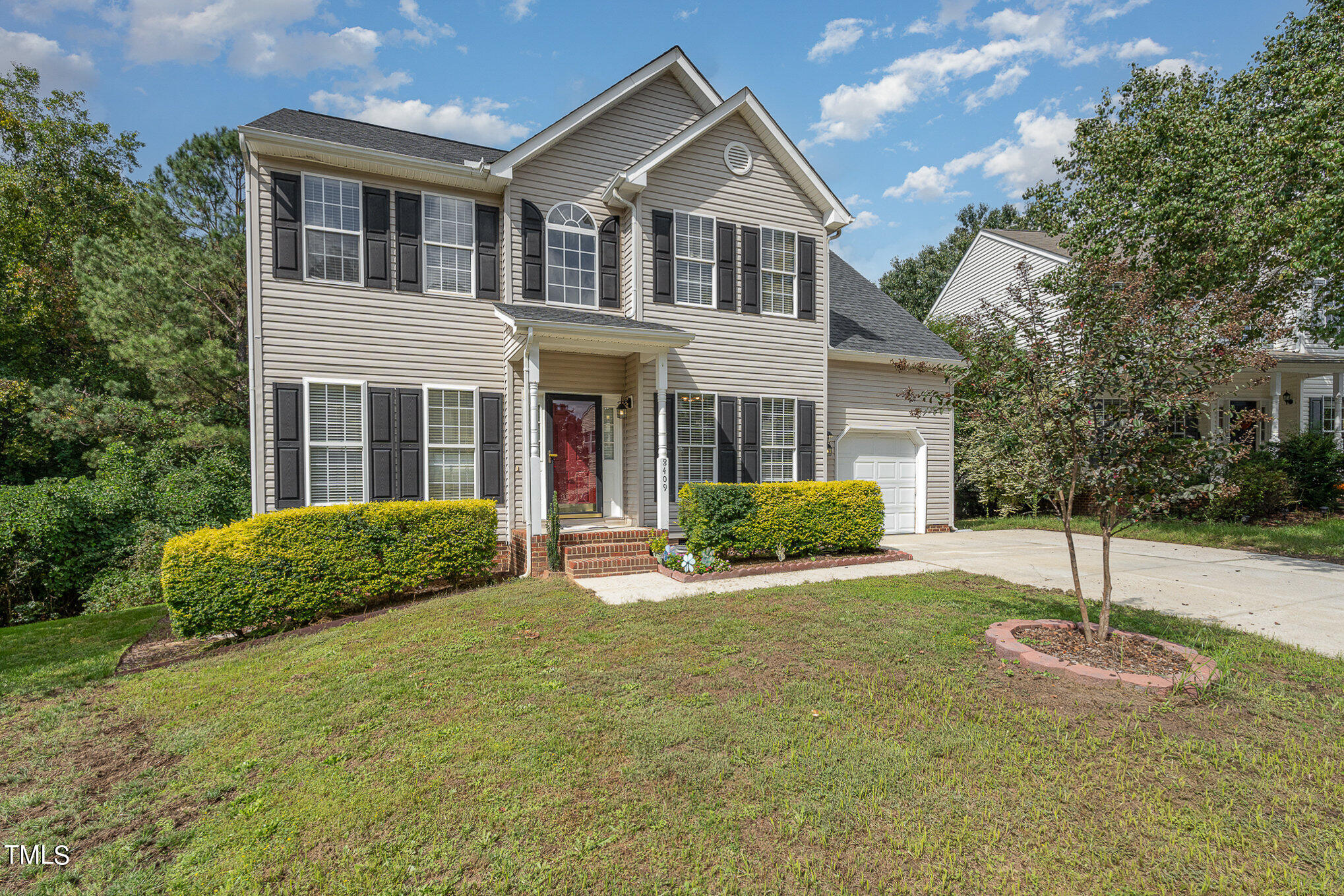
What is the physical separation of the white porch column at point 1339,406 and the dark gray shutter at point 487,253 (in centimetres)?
2248

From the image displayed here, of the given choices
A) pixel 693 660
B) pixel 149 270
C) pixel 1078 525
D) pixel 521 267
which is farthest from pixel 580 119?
pixel 1078 525

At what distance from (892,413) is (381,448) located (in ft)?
32.5

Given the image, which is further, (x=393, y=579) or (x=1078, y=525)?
(x=1078, y=525)

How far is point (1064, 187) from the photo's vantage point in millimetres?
12750

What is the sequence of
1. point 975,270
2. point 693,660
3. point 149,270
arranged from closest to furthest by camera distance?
point 693,660, point 149,270, point 975,270

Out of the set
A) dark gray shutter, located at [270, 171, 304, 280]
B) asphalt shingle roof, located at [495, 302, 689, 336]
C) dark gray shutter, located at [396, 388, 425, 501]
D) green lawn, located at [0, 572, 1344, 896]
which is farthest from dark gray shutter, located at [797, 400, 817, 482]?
dark gray shutter, located at [270, 171, 304, 280]

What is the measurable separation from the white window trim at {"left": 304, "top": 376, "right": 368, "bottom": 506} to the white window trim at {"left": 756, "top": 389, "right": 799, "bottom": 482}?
6.23 m

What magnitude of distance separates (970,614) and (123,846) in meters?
6.34

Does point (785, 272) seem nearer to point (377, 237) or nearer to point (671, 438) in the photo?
point (671, 438)

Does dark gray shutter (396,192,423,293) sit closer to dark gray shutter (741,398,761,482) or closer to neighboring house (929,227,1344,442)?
dark gray shutter (741,398,761,482)

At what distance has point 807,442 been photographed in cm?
1083

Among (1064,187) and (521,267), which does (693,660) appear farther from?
(1064,187)

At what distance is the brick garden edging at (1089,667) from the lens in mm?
3981

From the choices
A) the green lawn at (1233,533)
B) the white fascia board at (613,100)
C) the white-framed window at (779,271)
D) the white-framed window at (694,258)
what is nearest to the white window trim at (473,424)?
the white fascia board at (613,100)
